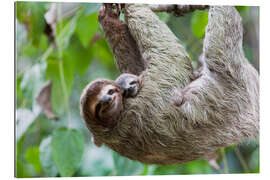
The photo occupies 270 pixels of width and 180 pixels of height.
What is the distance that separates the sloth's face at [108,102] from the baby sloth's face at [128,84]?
2.9 inches

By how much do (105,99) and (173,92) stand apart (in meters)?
0.59

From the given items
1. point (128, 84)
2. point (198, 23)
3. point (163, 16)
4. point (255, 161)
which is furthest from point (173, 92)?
point (255, 161)

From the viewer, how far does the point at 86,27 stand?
3.89 metres

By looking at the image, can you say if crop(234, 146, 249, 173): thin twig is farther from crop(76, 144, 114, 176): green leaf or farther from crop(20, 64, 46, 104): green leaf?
crop(20, 64, 46, 104): green leaf

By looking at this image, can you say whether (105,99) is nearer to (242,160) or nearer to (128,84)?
(128,84)

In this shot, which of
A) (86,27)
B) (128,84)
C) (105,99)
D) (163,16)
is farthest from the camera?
(86,27)

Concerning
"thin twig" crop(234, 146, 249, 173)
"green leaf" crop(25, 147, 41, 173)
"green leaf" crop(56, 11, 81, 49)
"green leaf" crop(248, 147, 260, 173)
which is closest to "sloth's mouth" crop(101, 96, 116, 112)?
"green leaf" crop(25, 147, 41, 173)

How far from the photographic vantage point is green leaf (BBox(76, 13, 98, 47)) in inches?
151

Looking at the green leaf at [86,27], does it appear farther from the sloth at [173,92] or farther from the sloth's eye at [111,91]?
the sloth's eye at [111,91]

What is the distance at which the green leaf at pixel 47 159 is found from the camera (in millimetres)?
3764

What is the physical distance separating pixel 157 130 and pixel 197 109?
0.33m

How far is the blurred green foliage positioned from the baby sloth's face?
58 centimetres
